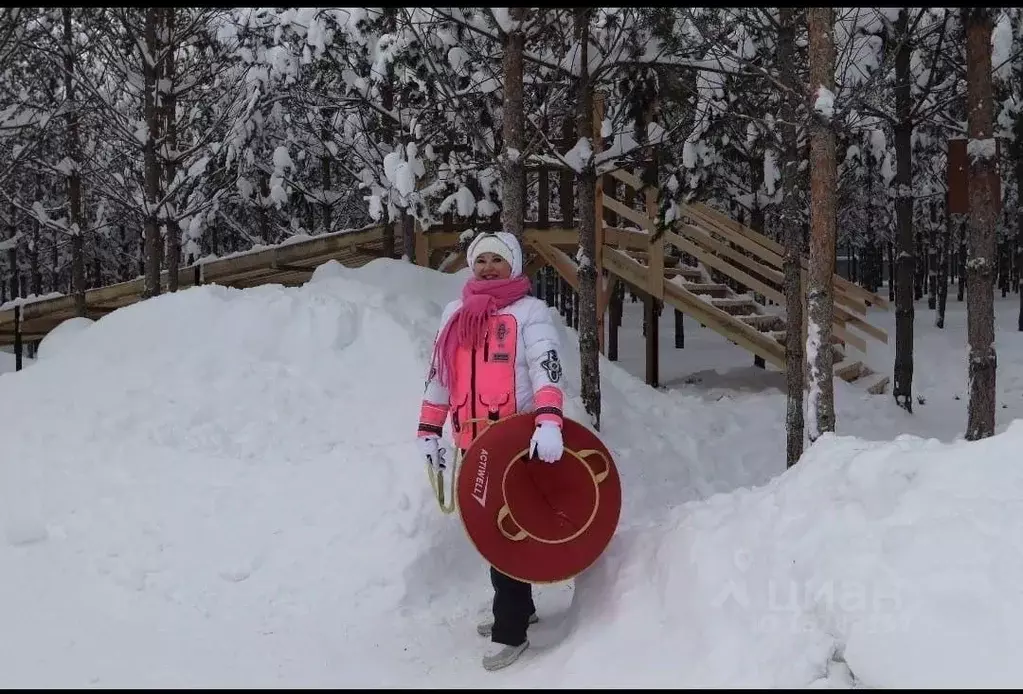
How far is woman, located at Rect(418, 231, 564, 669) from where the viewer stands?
4047 mm

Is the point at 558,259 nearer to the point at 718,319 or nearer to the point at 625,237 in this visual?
the point at 625,237

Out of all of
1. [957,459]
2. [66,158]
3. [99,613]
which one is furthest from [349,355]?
[66,158]

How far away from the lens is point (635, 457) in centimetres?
774

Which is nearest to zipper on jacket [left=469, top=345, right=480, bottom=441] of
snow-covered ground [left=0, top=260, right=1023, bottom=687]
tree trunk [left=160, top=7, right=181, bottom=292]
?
snow-covered ground [left=0, top=260, right=1023, bottom=687]

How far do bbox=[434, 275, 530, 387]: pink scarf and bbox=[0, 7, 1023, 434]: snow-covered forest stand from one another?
2649 millimetres

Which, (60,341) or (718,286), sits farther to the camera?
(718,286)

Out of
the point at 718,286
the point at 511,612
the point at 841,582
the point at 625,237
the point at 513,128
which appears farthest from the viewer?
the point at 718,286

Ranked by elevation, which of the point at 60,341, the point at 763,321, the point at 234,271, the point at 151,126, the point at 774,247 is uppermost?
the point at 151,126

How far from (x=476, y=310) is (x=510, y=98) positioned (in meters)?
3.30

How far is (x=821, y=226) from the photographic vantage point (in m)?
5.82

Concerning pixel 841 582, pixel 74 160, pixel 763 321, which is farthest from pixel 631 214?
pixel 74 160

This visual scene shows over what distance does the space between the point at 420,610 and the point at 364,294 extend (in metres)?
4.40

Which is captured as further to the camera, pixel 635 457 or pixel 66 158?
pixel 66 158

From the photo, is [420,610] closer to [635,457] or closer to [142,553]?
[142,553]
